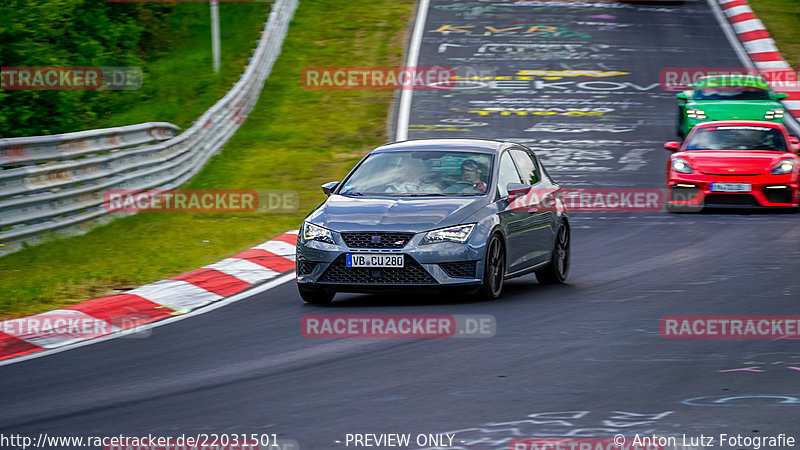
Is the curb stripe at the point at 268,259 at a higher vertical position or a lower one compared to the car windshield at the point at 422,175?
lower

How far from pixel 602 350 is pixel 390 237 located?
8.87 ft

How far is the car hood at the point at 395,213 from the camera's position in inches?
428

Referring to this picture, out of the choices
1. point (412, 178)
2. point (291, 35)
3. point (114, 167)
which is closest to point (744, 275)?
point (412, 178)

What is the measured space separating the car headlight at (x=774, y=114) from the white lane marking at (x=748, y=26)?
1263cm

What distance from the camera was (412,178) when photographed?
11.9 metres

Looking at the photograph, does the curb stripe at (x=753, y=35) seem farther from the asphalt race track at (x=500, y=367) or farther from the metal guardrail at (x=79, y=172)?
the asphalt race track at (x=500, y=367)

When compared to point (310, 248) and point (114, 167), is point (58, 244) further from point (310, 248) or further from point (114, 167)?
point (310, 248)

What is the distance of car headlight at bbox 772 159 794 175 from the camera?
60.2 feet
